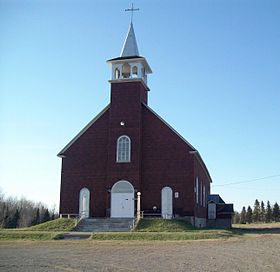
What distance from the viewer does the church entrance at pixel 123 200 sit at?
39.6 meters

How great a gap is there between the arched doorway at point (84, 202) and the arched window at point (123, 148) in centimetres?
439

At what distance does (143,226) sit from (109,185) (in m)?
7.17

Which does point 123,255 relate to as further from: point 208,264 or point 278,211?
point 278,211

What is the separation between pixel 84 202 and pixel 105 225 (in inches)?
236

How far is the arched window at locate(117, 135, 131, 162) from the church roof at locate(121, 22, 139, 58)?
8.62 metres

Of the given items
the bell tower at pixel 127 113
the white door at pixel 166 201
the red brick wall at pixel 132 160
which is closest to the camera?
the white door at pixel 166 201

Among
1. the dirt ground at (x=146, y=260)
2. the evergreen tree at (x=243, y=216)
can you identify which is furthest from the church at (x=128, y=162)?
the evergreen tree at (x=243, y=216)

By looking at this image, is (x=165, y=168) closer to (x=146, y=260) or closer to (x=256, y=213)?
(x=146, y=260)

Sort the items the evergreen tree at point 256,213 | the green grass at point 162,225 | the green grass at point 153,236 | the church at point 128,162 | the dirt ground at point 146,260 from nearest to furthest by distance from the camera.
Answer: the dirt ground at point 146,260 → the green grass at point 153,236 → the green grass at point 162,225 → the church at point 128,162 → the evergreen tree at point 256,213

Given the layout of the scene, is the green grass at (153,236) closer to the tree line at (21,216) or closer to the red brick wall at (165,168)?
the red brick wall at (165,168)

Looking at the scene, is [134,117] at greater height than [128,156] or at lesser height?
greater

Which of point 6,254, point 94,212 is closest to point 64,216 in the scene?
point 94,212

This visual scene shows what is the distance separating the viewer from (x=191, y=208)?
39.0 meters

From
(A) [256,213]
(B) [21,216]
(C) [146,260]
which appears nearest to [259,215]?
(A) [256,213]
